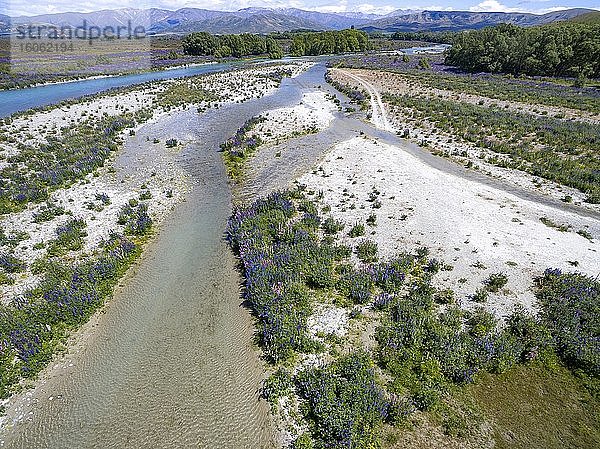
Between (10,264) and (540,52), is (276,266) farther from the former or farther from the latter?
(540,52)

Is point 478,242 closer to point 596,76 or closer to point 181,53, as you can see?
point 596,76

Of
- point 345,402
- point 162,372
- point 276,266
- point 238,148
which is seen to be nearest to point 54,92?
point 238,148

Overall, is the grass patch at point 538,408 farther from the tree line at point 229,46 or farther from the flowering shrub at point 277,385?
the tree line at point 229,46

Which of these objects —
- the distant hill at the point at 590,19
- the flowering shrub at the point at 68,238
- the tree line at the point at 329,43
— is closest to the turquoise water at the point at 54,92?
the flowering shrub at the point at 68,238

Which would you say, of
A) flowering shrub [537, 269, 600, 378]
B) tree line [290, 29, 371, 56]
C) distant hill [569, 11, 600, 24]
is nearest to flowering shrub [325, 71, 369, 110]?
flowering shrub [537, 269, 600, 378]

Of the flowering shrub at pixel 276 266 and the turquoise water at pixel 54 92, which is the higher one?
the turquoise water at pixel 54 92

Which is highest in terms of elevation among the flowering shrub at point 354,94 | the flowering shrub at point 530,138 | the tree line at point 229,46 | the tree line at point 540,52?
the tree line at point 229,46
